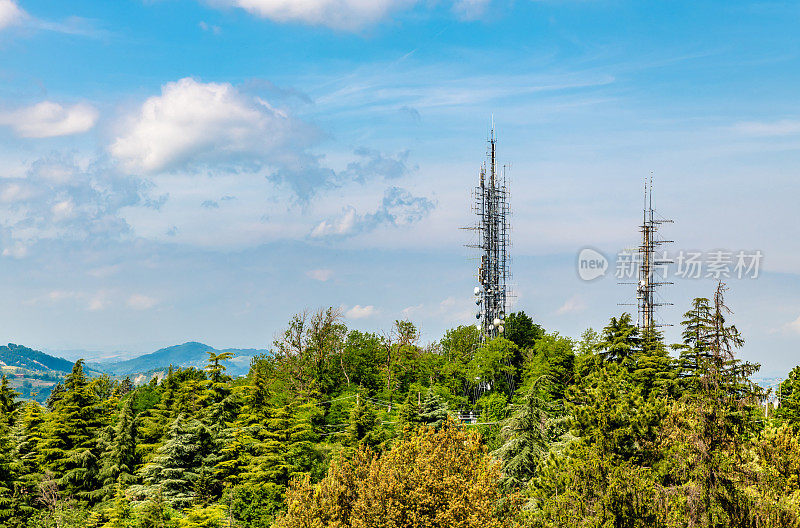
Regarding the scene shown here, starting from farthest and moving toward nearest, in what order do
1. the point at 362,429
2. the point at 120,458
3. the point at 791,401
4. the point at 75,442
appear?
the point at 75,442 < the point at 120,458 < the point at 362,429 < the point at 791,401

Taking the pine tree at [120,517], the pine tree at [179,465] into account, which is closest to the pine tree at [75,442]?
the pine tree at [179,465]

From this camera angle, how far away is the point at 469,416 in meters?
63.8

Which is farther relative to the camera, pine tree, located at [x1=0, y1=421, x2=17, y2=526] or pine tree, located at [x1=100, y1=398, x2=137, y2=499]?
pine tree, located at [x1=100, y1=398, x2=137, y2=499]

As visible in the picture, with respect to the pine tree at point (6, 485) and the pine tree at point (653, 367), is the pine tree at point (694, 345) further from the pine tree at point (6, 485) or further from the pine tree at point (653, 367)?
the pine tree at point (6, 485)

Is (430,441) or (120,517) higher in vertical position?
(430,441)

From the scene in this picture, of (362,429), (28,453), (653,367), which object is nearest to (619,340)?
(653,367)

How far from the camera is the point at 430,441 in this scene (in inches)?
1273

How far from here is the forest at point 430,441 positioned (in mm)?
27219

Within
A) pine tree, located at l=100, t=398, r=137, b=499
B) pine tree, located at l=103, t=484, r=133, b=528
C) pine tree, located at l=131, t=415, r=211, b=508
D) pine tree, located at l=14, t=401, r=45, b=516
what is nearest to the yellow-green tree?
pine tree, located at l=103, t=484, r=133, b=528

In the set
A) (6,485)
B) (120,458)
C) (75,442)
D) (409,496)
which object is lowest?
(6,485)

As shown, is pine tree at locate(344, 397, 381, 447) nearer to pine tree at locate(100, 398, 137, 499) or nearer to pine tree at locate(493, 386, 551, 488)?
pine tree at locate(493, 386, 551, 488)

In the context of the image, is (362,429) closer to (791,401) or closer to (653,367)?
(653,367)

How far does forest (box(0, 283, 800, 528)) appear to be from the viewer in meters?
27.2

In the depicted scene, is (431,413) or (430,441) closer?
(430,441)
